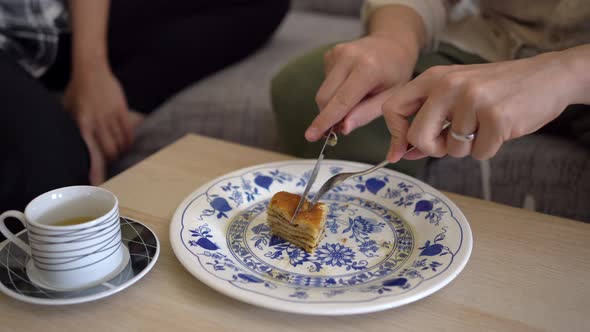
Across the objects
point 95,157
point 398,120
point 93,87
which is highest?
point 398,120

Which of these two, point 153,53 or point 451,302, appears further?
point 153,53

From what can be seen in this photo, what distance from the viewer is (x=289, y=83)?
100 cm

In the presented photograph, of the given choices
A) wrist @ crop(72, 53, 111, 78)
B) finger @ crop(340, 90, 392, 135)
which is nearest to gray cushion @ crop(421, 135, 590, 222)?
finger @ crop(340, 90, 392, 135)

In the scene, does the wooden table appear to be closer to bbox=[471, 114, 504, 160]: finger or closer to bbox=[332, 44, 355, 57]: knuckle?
bbox=[471, 114, 504, 160]: finger

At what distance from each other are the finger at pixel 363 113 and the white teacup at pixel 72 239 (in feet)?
1.07

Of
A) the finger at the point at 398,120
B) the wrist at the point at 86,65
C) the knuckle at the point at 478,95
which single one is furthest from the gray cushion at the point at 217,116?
the knuckle at the point at 478,95

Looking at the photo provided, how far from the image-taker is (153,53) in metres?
1.28

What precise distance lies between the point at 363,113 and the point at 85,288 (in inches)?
16.4

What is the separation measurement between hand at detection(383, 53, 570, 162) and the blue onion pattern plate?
13 cm

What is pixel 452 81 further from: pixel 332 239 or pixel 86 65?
pixel 86 65

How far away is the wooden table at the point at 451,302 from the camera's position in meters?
0.50

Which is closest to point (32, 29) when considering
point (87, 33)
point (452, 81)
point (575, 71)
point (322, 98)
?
point (87, 33)

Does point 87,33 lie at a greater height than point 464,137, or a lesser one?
lesser

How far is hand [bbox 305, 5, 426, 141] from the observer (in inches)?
27.6
